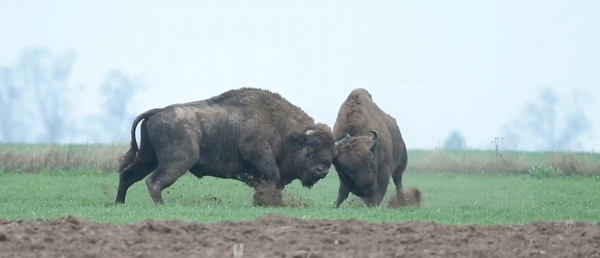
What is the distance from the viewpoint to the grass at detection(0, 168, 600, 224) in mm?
15141

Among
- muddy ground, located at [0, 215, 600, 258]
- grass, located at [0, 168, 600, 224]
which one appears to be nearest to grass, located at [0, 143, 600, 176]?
grass, located at [0, 168, 600, 224]

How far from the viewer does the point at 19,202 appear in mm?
18484

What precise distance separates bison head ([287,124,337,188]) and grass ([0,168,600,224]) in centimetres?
56

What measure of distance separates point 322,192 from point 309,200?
5796mm

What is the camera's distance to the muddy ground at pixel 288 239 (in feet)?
33.3

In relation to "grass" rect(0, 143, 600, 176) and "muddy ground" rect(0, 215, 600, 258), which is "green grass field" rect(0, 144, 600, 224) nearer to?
"grass" rect(0, 143, 600, 176)

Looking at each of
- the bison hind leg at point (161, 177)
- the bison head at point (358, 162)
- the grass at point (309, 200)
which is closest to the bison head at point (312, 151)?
the bison head at point (358, 162)

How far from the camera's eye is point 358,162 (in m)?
19.6

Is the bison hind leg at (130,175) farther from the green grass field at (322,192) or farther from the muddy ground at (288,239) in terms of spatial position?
the muddy ground at (288,239)

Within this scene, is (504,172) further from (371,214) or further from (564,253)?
(564,253)

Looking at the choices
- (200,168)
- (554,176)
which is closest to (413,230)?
(200,168)

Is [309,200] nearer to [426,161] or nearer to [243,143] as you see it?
[243,143]

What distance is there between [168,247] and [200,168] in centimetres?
917

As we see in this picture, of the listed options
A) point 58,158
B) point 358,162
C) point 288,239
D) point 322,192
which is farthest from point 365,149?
point 58,158
